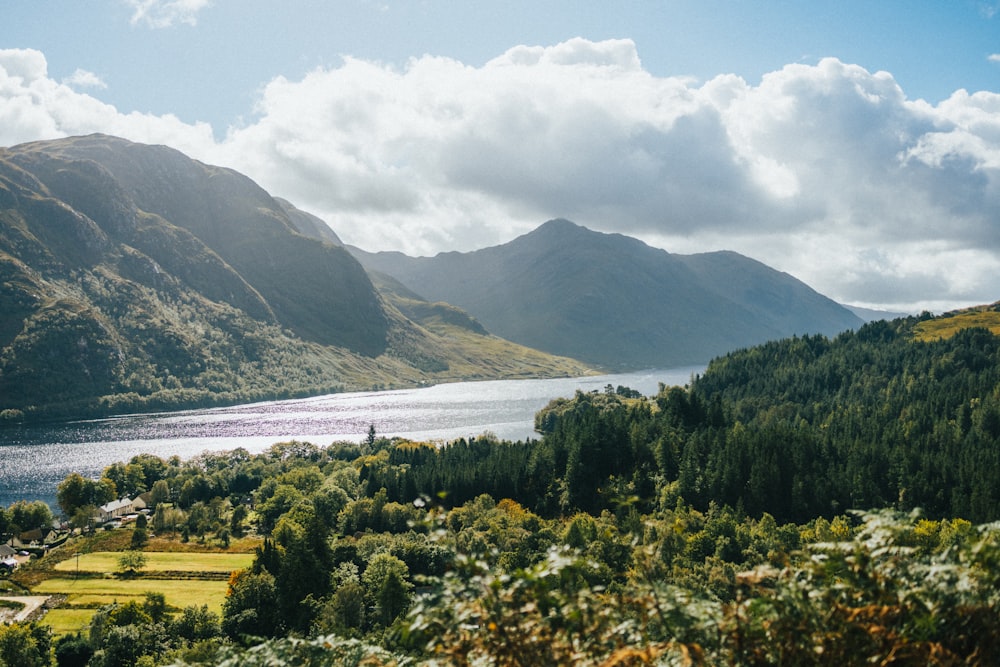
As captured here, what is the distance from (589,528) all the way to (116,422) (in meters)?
186

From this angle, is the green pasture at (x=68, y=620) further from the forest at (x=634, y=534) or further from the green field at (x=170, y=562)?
the green field at (x=170, y=562)

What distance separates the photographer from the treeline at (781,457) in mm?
81500

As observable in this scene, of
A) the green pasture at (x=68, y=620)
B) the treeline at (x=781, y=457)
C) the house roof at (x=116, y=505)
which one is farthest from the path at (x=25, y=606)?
the treeline at (x=781, y=457)

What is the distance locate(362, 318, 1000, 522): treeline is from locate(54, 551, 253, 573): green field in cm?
2526

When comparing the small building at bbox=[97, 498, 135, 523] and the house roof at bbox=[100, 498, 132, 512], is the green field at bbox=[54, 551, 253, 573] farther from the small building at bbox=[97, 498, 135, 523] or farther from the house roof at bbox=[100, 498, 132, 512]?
the house roof at bbox=[100, 498, 132, 512]

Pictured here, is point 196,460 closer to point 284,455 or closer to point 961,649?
point 284,455

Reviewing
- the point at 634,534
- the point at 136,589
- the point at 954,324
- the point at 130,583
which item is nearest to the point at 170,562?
the point at 130,583

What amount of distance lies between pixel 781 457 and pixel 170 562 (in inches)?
3261

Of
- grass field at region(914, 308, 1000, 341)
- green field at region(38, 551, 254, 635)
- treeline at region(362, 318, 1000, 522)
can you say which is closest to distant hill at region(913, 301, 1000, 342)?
grass field at region(914, 308, 1000, 341)

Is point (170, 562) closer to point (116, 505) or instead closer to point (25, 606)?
point (25, 606)

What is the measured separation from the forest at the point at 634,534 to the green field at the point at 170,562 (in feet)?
17.6

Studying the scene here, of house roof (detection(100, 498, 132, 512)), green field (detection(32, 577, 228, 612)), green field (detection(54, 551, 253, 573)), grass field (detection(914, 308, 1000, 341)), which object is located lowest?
green field (detection(54, 551, 253, 573))

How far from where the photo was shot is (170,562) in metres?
79.4

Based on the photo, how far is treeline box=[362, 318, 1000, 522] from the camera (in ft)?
267
